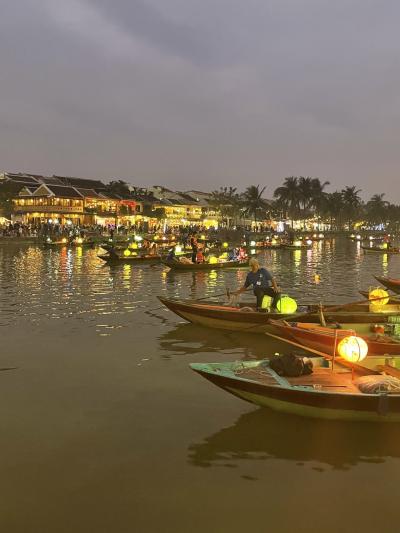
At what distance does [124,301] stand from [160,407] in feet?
40.2

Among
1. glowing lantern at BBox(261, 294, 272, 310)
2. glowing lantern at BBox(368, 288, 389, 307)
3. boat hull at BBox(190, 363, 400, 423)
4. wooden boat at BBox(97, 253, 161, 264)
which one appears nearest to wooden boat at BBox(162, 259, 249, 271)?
wooden boat at BBox(97, 253, 161, 264)

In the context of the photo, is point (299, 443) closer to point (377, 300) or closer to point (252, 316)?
point (252, 316)

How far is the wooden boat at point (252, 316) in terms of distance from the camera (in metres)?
12.3

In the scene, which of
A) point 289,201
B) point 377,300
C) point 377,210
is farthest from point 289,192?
point 377,300

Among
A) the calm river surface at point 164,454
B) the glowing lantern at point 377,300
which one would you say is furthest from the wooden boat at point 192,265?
the calm river surface at point 164,454

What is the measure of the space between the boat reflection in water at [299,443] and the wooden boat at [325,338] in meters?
2.20

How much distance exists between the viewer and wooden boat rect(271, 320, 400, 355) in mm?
9742

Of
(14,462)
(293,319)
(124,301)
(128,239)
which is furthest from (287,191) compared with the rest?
(14,462)

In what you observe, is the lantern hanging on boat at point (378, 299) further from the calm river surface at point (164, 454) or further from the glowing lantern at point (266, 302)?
the calm river surface at point (164, 454)

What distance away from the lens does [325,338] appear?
10.0 meters

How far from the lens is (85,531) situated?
208 inches

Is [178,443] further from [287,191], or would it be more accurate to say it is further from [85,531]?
[287,191]

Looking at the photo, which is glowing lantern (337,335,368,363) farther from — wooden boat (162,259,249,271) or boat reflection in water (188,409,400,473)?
wooden boat (162,259,249,271)

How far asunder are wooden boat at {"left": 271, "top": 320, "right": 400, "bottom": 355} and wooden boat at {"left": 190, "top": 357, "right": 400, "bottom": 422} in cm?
152
